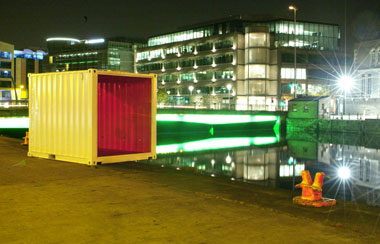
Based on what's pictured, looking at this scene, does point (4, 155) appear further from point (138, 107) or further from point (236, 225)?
point (236, 225)

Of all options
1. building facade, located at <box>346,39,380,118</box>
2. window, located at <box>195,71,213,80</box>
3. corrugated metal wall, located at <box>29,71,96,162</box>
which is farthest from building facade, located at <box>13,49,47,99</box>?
corrugated metal wall, located at <box>29,71,96,162</box>

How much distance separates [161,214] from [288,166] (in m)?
21.3

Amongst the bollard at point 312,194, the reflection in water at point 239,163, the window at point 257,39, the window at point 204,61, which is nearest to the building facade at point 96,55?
the window at point 204,61

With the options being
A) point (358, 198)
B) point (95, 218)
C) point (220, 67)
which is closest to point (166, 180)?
point (95, 218)

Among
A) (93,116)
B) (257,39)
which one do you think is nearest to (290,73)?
(257,39)

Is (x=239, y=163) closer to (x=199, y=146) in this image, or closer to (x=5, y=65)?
(x=199, y=146)

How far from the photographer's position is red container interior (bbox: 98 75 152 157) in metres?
13.9

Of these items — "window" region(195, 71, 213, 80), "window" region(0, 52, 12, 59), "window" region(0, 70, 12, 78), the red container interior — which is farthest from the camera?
"window" region(0, 52, 12, 59)

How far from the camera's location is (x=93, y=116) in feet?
42.8

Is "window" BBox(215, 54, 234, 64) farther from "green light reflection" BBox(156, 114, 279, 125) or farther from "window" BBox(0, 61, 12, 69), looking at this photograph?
"window" BBox(0, 61, 12, 69)

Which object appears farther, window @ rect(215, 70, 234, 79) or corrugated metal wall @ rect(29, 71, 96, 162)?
window @ rect(215, 70, 234, 79)

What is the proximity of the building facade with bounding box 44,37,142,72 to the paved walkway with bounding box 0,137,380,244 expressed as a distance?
114m

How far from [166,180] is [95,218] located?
4.61m

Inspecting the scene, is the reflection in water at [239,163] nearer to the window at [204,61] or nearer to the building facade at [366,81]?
the building facade at [366,81]
